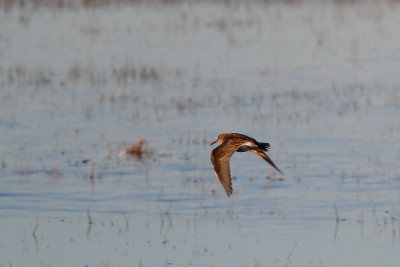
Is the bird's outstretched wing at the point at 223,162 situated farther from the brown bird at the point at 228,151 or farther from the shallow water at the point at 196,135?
the shallow water at the point at 196,135

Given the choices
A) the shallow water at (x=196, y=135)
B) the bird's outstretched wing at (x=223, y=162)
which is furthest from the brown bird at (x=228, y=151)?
the shallow water at (x=196, y=135)

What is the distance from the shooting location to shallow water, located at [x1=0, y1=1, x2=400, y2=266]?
409 inches

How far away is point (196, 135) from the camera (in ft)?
51.6

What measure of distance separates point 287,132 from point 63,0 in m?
16.1

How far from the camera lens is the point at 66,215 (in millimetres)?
11461

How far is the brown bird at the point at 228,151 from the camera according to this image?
867 centimetres

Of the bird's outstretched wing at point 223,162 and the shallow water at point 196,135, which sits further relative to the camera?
the shallow water at point 196,135

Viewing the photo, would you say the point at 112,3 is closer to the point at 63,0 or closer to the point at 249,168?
the point at 63,0

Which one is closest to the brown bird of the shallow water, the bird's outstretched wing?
the bird's outstretched wing

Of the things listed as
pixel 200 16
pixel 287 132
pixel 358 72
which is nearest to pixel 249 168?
pixel 287 132

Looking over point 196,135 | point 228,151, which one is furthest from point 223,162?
point 196,135

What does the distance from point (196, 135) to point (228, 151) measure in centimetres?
675

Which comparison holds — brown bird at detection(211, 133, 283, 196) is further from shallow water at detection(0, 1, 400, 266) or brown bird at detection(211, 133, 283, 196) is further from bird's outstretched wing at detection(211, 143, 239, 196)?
shallow water at detection(0, 1, 400, 266)

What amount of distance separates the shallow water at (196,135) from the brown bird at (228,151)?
1.05 meters
